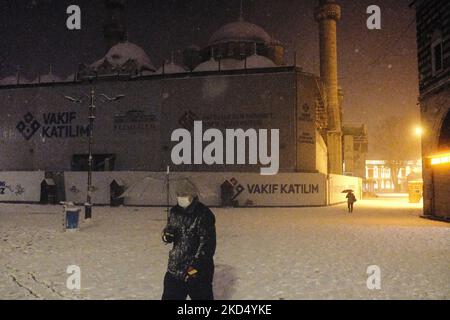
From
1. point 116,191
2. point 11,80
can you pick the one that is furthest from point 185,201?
point 11,80

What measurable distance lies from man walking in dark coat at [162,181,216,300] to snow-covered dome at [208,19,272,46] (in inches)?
1827

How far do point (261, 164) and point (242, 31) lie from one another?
22.2 m

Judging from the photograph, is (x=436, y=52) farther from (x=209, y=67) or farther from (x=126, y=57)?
(x=126, y=57)

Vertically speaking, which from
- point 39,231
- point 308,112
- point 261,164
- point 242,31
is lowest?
point 39,231

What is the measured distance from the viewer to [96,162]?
1519 inches

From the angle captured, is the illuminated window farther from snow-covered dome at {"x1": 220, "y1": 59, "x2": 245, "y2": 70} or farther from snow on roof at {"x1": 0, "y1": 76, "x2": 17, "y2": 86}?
snow on roof at {"x1": 0, "y1": 76, "x2": 17, "y2": 86}

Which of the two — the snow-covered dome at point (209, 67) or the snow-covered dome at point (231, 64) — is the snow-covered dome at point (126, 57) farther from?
the snow-covered dome at point (231, 64)

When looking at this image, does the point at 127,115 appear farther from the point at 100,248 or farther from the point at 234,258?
the point at 234,258

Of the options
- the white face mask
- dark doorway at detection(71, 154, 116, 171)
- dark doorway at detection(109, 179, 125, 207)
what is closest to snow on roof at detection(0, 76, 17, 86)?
dark doorway at detection(71, 154, 116, 171)

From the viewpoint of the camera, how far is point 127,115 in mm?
38250

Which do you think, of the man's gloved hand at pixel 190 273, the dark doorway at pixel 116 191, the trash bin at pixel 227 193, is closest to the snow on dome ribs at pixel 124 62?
the dark doorway at pixel 116 191
